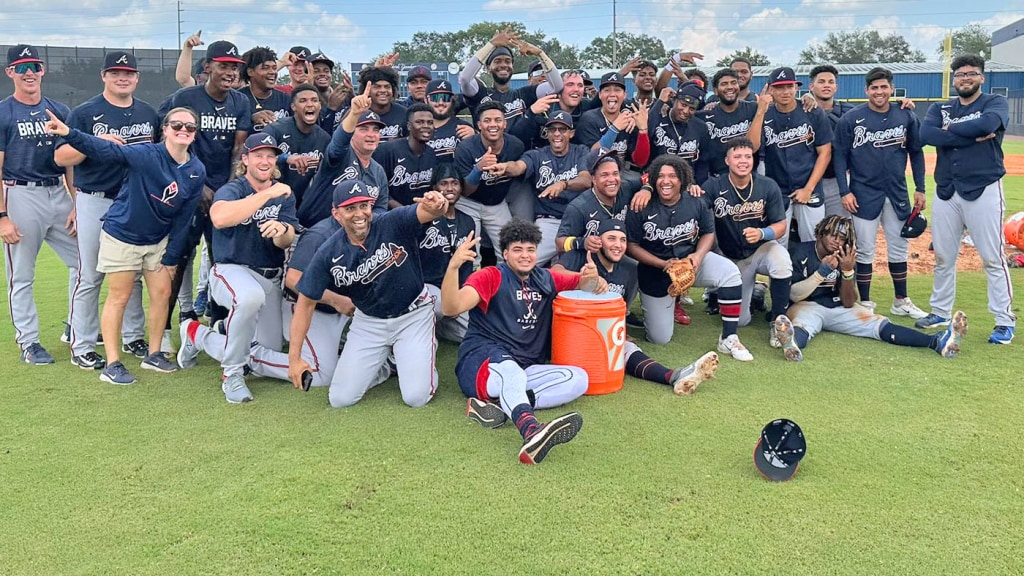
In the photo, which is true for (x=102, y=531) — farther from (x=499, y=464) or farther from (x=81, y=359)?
(x=81, y=359)

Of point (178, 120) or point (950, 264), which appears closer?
point (178, 120)

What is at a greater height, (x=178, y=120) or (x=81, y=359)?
(x=178, y=120)

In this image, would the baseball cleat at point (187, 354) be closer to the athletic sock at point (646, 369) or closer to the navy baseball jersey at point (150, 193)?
the navy baseball jersey at point (150, 193)

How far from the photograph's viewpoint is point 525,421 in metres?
4.27

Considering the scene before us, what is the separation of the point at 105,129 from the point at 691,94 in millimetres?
4996

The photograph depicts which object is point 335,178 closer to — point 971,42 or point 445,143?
point 445,143

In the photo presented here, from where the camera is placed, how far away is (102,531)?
11.3ft

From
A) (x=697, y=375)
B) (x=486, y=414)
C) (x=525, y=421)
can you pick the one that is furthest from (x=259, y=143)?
(x=697, y=375)

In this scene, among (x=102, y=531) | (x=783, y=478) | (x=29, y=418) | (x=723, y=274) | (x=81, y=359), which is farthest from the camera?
(x=723, y=274)

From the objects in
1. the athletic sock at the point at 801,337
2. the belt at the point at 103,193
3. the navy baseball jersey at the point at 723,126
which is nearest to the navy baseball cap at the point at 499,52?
the navy baseball jersey at the point at 723,126

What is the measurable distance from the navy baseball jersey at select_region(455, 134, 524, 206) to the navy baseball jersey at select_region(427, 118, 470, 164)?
0.09 m

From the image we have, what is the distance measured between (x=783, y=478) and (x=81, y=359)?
16.6 feet

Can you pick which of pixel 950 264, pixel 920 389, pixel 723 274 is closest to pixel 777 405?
pixel 920 389

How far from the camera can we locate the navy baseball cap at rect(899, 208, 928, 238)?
274 inches
